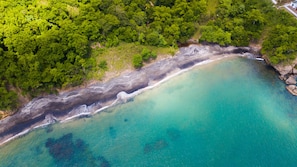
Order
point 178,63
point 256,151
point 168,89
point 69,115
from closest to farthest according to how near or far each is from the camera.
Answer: point 256,151, point 69,115, point 168,89, point 178,63

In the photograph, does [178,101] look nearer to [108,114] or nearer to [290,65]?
[108,114]

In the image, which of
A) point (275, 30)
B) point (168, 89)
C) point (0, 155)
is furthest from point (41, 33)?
point (275, 30)

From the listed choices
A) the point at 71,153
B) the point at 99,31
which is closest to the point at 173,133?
the point at 71,153

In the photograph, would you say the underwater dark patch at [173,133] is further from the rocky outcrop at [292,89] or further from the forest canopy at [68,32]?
the rocky outcrop at [292,89]

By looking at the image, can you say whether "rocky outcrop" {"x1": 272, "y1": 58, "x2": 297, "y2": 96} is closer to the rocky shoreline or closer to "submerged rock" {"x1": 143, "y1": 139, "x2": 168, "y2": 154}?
the rocky shoreline

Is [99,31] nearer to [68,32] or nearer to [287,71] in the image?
[68,32]

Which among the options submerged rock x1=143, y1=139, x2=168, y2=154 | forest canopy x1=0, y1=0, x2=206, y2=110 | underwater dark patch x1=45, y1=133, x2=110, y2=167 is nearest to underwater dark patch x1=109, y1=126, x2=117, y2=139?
underwater dark patch x1=45, y1=133, x2=110, y2=167
